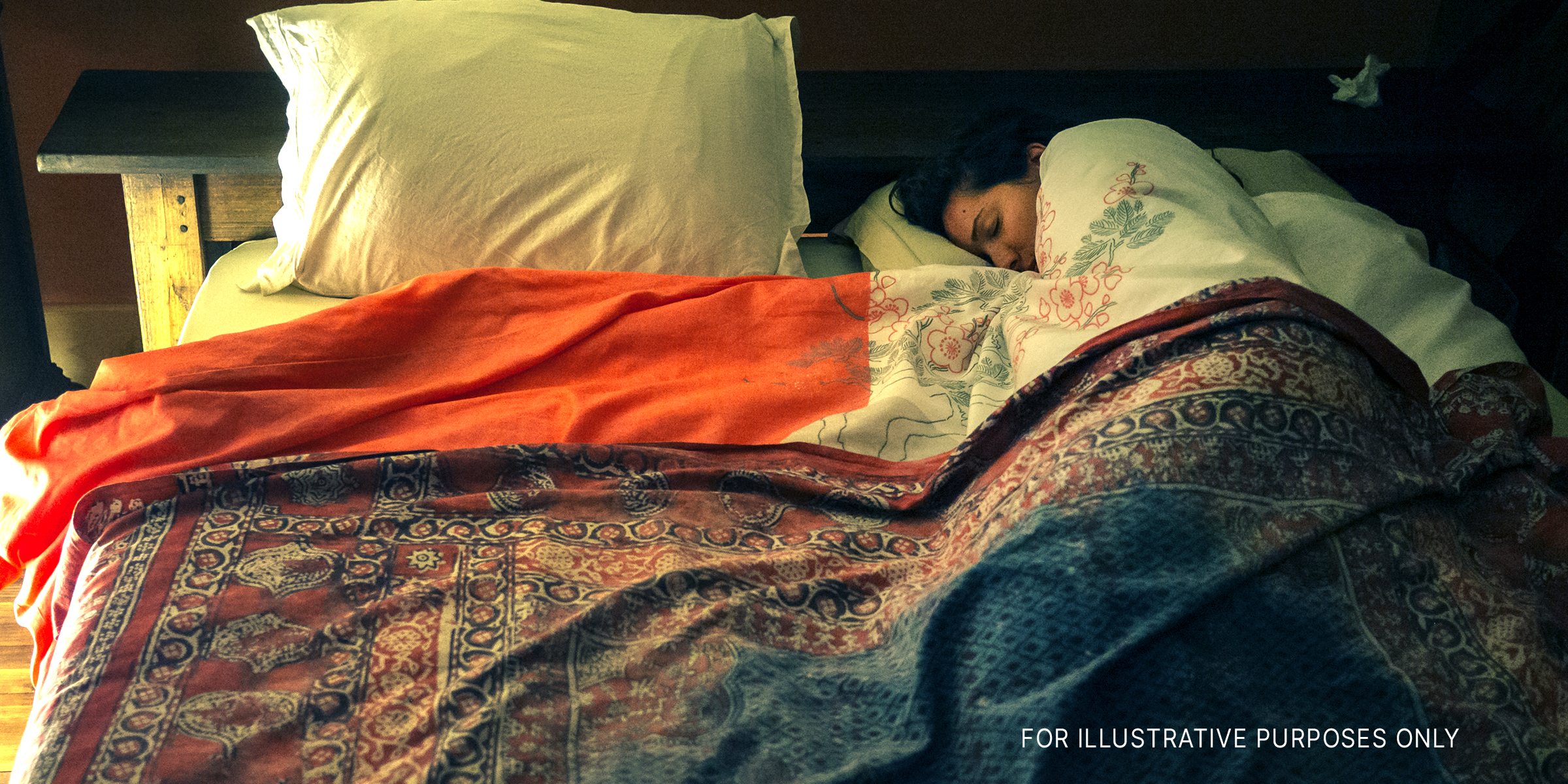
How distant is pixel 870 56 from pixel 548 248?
812mm

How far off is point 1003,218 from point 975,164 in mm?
97

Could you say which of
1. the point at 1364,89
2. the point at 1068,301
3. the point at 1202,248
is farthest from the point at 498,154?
the point at 1364,89

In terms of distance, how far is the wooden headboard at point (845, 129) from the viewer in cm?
157

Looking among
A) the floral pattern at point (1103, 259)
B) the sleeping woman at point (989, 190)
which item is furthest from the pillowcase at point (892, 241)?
the floral pattern at point (1103, 259)

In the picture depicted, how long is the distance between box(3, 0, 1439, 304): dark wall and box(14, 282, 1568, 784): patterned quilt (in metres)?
1.14

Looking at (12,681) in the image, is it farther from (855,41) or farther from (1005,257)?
(855,41)

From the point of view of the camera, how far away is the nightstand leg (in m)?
1.57

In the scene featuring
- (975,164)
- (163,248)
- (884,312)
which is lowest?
(163,248)

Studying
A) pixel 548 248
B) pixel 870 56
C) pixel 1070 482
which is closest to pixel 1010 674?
pixel 1070 482

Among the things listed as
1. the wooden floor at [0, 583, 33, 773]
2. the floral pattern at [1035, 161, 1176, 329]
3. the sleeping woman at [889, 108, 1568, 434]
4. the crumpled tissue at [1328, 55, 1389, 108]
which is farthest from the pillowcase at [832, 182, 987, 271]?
the wooden floor at [0, 583, 33, 773]

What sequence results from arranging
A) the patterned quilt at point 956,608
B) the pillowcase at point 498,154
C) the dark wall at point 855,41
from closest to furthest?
the patterned quilt at point 956,608, the pillowcase at point 498,154, the dark wall at point 855,41

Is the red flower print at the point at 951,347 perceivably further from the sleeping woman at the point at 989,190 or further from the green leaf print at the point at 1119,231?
the sleeping woman at the point at 989,190

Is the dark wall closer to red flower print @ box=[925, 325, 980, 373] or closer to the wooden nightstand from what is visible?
the wooden nightstand

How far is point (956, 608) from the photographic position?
2.68 ft
